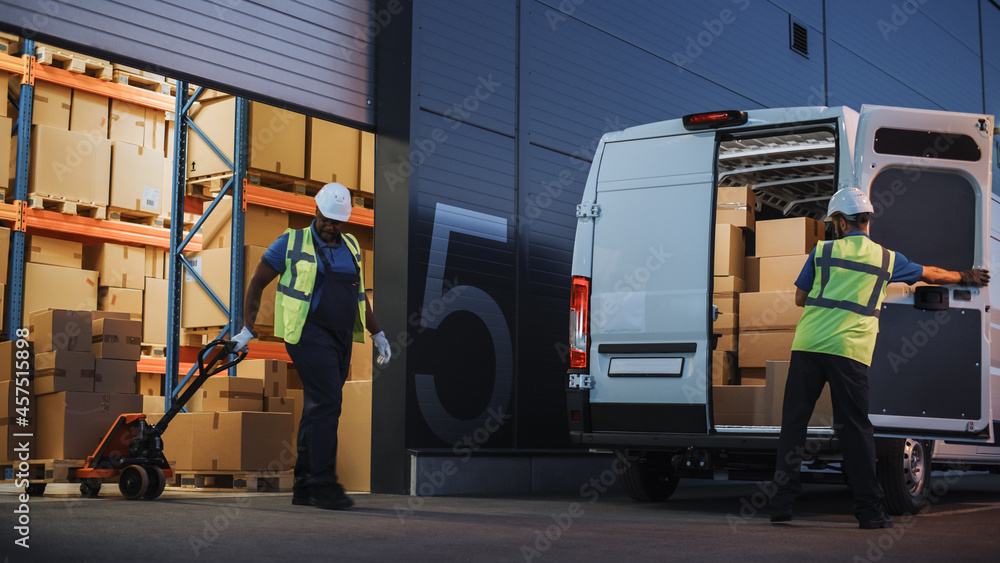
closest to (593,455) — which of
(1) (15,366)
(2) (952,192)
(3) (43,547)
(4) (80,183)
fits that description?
(2) (952,192)

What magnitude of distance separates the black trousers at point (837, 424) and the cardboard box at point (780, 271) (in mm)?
1756

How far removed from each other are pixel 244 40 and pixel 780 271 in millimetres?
4356

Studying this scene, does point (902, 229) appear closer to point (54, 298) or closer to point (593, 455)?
point (593, 455)

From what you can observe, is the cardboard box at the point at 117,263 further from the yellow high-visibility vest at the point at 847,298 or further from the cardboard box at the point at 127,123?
the yellow high-visibility vest at the point at 847,298

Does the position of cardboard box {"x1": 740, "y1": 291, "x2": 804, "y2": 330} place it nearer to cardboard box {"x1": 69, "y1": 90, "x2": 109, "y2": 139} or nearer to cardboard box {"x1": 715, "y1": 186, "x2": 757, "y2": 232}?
cardboard box {"x1": 715, "y1": 186, "x2": 757, "y2": 232}

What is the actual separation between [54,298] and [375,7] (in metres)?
4.31

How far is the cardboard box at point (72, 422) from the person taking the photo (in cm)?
777

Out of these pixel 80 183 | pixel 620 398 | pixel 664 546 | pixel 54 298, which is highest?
pixel 80 183

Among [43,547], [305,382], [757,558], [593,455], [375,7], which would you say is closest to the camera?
[43,547]

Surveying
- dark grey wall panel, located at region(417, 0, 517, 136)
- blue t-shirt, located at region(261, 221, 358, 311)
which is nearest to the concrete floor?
blue t-shirt, located at region(261, 221, 358, 311)

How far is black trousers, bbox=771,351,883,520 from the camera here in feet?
18.7

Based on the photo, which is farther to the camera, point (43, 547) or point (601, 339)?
point (601, 339)

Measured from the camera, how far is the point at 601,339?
6883 millimetres

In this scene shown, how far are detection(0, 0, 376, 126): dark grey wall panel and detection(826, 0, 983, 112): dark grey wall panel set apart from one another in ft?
28.7
